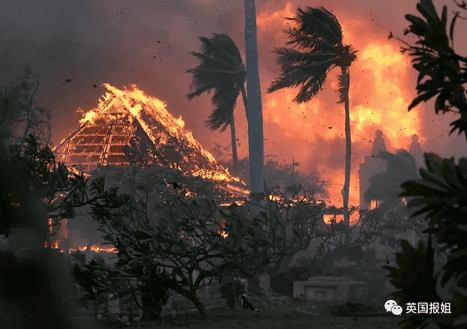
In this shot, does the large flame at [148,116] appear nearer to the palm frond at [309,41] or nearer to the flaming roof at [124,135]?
the flaming roof at [124,135]

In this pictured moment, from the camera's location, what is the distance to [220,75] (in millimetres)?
44875

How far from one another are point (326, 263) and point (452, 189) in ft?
84.4

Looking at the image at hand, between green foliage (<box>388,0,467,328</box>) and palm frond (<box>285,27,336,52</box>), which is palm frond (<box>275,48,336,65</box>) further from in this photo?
green foliage (<box>388,0,467,328</box>)

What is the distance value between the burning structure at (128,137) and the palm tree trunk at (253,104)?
18.8m

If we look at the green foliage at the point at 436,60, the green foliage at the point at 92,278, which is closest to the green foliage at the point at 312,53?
the green foliage at the point at 92,278

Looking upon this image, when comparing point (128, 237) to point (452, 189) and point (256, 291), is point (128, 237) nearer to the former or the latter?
point (256, 291)

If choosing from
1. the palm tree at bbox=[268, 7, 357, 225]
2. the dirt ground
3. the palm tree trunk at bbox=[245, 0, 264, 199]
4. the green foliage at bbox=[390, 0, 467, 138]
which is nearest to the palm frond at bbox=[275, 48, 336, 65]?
the palm tree at bbox=[268, 7, 357, 225]

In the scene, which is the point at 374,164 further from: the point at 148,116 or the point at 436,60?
the point at 436,60

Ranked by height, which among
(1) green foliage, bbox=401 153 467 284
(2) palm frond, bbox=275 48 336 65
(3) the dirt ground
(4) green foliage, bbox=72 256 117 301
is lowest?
(3) the dirt ground

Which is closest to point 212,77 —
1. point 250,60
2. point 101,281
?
point 250,60

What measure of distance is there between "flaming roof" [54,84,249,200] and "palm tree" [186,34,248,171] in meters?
7.33

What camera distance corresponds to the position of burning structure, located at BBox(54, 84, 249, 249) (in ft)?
173

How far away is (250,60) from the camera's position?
30375 mm

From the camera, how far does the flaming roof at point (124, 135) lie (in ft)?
181
